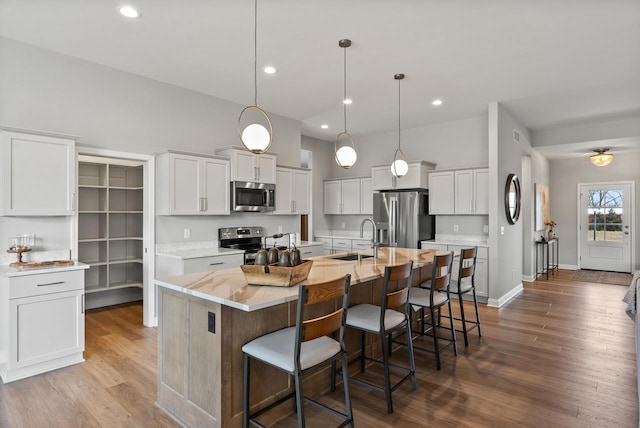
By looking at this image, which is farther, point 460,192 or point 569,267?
point 569,267

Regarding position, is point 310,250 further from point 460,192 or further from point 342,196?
point 460,192

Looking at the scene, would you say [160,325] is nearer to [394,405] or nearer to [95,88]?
[394,405]

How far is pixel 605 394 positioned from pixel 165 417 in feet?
10.6

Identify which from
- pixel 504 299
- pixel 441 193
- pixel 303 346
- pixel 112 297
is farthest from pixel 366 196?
pixel 303 346

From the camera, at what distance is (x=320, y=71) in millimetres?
4086

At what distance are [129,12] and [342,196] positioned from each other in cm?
509

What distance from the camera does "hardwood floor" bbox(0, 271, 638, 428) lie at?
7.74 feet

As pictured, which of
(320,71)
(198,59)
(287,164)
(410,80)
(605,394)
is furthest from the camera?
(287,164)

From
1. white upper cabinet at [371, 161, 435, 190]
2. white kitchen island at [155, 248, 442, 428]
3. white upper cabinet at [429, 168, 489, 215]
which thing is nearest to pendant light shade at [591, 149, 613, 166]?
white upper cabinet at [429, 168, 489, 215]

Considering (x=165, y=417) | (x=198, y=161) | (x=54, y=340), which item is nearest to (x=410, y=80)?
(x=198, y=161)

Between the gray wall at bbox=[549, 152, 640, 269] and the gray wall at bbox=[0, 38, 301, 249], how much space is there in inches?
306

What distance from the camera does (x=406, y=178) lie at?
20.4 feet

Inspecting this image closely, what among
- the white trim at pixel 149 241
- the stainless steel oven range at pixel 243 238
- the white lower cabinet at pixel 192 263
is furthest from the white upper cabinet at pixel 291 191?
the white trim at pixel 149 241

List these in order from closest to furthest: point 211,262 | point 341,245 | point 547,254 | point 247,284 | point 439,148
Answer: point 247,284 → point 211,262 → point 439,148 → point 341,245 → point 547,254
